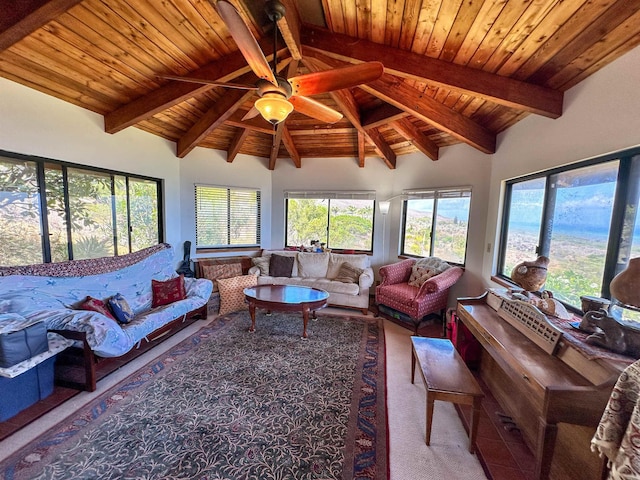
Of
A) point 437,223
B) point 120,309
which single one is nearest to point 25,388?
point 120,309

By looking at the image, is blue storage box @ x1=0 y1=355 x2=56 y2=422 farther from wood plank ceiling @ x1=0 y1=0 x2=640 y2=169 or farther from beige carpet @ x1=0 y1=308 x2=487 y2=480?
wood plank ceiling @ x1=0 y1=0 x2=640 y2=169

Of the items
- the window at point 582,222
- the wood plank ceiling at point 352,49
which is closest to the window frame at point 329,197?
the wood plank ceiling at point 352,49

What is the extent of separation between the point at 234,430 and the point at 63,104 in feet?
11.7

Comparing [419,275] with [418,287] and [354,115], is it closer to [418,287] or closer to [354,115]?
[418,287]

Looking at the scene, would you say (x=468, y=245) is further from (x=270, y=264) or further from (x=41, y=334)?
(x=41, y=334)

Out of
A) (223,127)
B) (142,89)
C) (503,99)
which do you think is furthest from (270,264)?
(503,99)

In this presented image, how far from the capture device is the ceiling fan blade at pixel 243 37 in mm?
1195

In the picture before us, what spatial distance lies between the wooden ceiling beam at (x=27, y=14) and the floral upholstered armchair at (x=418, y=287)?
3.95m

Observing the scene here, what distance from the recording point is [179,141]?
4.26 metres

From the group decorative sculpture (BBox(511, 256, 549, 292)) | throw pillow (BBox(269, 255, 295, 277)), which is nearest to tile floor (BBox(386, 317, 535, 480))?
decorative sculpture (BBox(511, 256, 549, 292))

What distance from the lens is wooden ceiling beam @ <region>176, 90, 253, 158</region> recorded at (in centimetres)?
303

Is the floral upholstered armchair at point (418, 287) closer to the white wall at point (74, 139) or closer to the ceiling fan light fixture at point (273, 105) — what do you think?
the ceiling fan light fixture at point (273, 105)

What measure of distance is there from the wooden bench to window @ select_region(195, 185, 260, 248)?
3948mm

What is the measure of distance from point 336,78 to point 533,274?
2.07m
